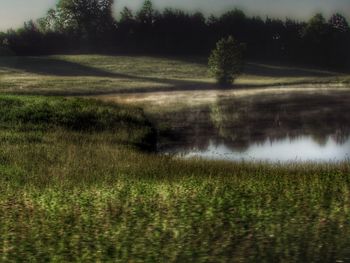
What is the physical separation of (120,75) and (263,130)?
176 feet

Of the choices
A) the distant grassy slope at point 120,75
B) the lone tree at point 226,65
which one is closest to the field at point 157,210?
the distant grassy slope at point 120,75

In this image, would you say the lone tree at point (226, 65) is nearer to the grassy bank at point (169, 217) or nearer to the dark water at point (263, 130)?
the dark water at point (263, 130)

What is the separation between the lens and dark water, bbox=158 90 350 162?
30188 mm

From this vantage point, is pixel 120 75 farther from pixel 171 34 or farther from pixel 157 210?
pixel 157 210

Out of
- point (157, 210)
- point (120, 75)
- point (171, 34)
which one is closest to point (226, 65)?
point (120, 75)

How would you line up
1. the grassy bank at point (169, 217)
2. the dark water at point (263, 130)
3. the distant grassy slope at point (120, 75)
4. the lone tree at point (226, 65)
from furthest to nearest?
the lone tree at point (226, 65) → the distant grassy slope at point (120, 75) → the dark water at point (263, 130) → the grassy bank at point (169, 217)

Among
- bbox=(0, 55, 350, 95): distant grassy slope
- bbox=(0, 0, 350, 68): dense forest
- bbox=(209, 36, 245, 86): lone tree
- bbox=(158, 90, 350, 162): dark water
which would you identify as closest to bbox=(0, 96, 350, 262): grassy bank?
bbox=(158, 90, 350, 162): dark water

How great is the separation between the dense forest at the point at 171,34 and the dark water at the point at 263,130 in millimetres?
51365

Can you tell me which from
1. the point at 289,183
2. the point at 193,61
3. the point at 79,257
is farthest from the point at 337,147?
the point at 193,61

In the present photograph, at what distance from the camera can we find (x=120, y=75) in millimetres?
92500

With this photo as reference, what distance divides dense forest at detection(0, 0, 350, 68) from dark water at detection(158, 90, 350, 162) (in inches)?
2022

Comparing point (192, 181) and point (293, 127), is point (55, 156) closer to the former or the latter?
point (192, 181)

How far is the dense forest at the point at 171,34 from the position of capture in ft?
361

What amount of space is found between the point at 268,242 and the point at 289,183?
191 inches
